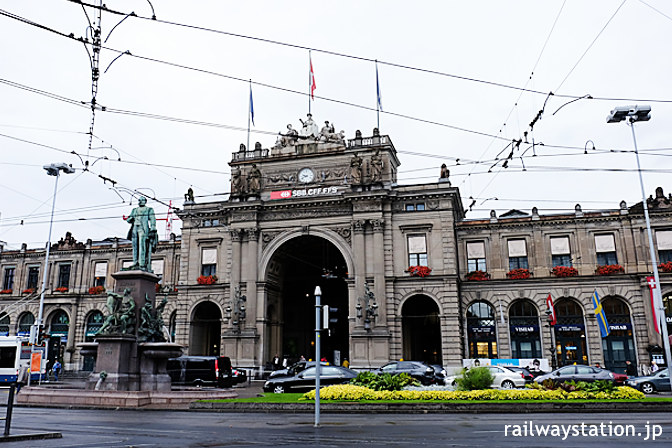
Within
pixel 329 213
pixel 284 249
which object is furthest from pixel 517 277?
pixel 284 249

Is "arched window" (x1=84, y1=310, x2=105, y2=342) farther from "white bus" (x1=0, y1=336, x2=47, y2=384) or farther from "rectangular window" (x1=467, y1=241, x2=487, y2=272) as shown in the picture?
"rectangular window" (x1=467, y1=241, x2=487, y2=272)

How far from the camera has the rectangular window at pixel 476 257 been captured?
46938mm

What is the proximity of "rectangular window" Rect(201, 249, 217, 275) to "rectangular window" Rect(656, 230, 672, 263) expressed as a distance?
3717cm

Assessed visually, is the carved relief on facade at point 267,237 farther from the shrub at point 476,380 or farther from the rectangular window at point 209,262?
the shrub at point 476,380

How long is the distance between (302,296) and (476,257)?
18.1m

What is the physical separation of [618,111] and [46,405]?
26.8 metres

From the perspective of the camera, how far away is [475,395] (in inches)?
827

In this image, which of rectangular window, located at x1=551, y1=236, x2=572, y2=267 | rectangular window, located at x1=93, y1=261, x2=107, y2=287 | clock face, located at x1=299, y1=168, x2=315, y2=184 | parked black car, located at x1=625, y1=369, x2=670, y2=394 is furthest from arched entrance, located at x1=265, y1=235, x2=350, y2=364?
parked black car, located at x1=625, y1=369, x2=670, y2=394

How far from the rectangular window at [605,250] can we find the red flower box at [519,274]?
5.76m

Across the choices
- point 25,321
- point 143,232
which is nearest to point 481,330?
point 143,232

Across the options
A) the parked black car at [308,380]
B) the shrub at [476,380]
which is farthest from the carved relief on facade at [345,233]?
the shrub at [476,380]

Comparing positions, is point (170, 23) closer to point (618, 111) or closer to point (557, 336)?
point (618, 111)

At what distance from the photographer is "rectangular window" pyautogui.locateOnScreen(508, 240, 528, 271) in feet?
152

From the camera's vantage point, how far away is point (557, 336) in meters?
44.6
